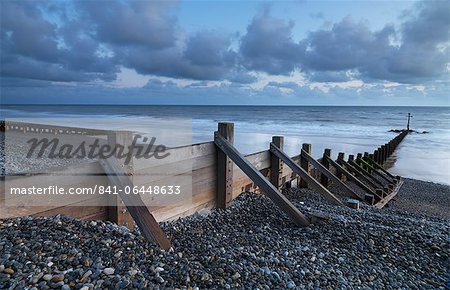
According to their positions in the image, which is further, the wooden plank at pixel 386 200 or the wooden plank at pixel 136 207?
the wooden plank at pixel 386 200

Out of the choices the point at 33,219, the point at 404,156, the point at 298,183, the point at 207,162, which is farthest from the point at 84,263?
the point at 404,156

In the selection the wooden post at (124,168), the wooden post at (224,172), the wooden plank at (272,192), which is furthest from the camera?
the wooden post at (224,172)

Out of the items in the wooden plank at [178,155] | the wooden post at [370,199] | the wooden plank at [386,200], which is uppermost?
the wooden plank at [178,155]

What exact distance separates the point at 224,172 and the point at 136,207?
74.8 inches

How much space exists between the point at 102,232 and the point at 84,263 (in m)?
0.63

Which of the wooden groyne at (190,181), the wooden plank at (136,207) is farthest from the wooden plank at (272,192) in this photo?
the wooden plank at (136,207)

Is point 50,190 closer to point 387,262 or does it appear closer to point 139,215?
point 139,215

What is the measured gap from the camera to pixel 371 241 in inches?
149

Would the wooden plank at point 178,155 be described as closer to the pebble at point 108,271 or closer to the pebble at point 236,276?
the pebble at point 108,271

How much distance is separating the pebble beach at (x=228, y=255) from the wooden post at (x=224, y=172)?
239mm

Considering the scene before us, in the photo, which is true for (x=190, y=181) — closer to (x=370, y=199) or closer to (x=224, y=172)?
(x=224, y=172)

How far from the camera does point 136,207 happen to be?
10.4ft

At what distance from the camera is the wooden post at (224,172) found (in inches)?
190

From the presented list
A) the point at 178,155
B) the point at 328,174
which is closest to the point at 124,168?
the point at 178,155
